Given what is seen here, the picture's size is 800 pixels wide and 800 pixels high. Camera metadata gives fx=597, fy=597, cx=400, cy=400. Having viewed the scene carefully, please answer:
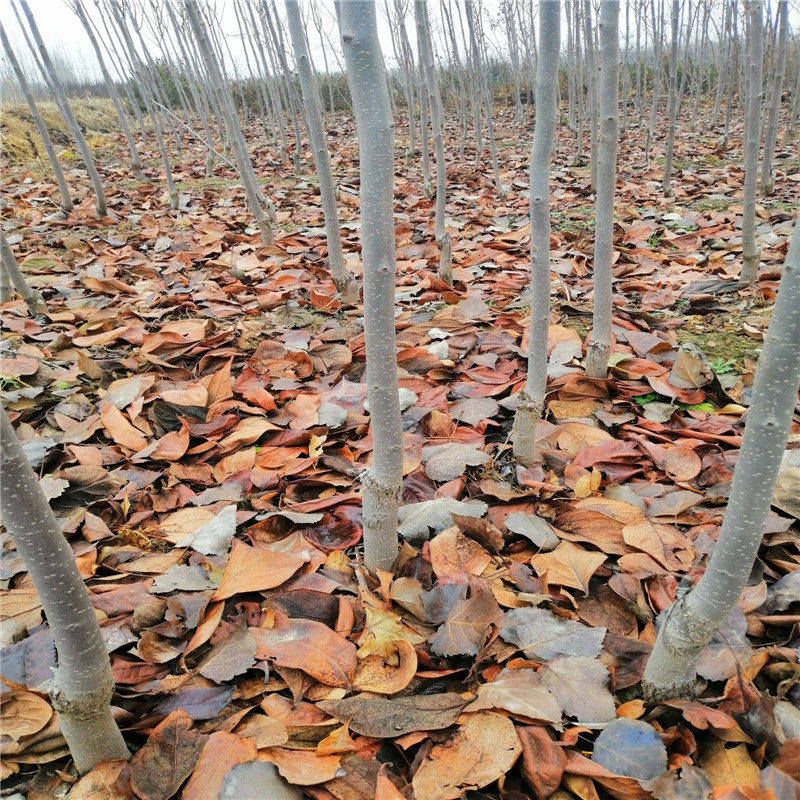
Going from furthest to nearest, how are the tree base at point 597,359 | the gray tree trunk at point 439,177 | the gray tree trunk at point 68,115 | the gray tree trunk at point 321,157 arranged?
the gray tree trunk at point 68,115
the gray tree trunk at point 439,177
the gray tree trunk at point 321,157
the tree base at point 597,359

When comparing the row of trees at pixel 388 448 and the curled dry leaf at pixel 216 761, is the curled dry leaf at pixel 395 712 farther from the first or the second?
the row of trees at pixel 388 448

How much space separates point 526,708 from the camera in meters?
1.16

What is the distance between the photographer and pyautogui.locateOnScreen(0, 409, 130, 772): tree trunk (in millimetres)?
880

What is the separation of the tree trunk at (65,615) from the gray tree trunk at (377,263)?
64 cm

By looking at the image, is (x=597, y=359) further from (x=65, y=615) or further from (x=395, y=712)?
(x=65, y=615)

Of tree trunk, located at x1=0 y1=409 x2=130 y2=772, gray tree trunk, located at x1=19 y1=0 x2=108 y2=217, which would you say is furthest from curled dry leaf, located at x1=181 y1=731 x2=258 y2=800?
gray tree trunk, located at x1=19 y1=0 x2=108 y2=217

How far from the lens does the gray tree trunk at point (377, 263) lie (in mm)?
1130

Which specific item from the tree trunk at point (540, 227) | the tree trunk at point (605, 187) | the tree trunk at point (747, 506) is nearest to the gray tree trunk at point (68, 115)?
the tree trunk at point (605, 187)

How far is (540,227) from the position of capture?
172 centimetres

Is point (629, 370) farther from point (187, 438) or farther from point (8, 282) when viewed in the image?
point (8, 282)

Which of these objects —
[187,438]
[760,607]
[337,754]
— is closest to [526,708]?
[337,754]

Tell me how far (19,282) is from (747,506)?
331 centimetres

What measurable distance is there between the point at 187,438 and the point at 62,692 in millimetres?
1136

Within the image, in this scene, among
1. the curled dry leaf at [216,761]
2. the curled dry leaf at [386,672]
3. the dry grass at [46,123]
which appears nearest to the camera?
the curled dry leaf at [216,761]
